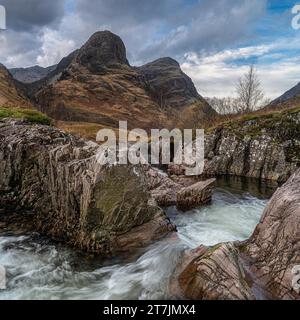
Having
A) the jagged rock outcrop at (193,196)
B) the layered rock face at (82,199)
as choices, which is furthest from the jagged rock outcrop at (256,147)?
the layered rock face at (82,199)

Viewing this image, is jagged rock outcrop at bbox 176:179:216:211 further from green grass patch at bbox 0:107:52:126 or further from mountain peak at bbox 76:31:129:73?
mountain peak at bbox 76:31:129:73

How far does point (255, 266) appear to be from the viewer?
927 centimetres

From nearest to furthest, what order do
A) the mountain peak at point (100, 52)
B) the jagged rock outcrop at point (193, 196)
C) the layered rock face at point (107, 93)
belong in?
the jagged rock outcrop at point (193, 196) < the layered rock face at point (107, 93) < the mountain peak at point (100, 52)

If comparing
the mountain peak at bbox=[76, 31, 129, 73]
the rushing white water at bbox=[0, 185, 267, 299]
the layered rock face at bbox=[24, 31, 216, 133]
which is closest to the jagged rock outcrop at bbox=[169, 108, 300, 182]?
the rushing white water at bbox=[0, 185, 267, 299]

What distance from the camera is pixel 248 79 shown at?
60.0m

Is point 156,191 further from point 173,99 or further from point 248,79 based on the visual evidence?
point 173,99

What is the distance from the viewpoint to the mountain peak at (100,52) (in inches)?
5433

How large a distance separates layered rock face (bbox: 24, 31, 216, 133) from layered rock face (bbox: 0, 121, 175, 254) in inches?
3332

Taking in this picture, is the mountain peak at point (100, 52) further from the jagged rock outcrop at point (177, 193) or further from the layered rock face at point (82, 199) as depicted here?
the layered rock face at point (82, 199)

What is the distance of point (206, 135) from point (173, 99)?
11800 cm

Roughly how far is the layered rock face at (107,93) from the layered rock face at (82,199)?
3332 inches

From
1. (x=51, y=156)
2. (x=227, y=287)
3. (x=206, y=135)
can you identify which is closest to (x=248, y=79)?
(x=206, y=135)

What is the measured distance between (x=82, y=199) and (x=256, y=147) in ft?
74.2

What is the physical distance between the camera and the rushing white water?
30.6ft
